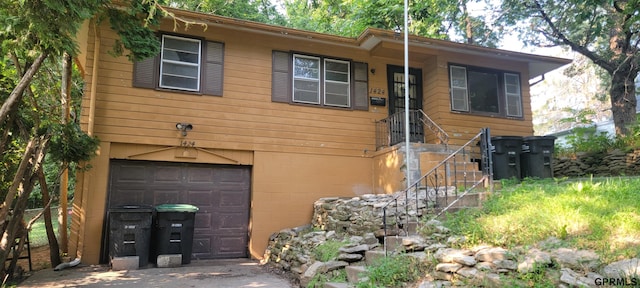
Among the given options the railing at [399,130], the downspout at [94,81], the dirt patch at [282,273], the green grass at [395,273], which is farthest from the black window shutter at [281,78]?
the green grass at [395,273]

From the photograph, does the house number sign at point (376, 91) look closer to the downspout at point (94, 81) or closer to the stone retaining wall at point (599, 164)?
the stone retaining wall at point (599, 164)

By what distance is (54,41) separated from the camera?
4.34 m

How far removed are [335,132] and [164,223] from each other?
4259 mm

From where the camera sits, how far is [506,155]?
8.78m

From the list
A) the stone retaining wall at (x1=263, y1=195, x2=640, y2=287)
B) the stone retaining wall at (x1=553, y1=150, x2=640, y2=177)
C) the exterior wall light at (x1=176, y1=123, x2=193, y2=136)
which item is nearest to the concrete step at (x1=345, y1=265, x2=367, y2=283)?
the stone retaining wall at (x1=263, y1=195, x2=640, y2=287)

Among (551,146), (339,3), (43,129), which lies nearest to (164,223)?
A: (43,129)

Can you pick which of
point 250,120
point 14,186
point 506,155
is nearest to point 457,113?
point 506,155

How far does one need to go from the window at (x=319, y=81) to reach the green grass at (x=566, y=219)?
470 centimetres

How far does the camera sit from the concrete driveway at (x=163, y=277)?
5648mm

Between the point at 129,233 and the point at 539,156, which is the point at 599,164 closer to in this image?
the point at 539,156

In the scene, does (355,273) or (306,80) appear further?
(306,80)

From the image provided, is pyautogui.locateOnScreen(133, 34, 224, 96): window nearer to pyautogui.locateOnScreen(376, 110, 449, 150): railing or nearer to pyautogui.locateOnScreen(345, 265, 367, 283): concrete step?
pyautogui.locateOnScreen(376, 110, 449, 150): railing

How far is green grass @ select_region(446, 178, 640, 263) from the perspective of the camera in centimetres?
368

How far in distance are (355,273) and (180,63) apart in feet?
19.6
